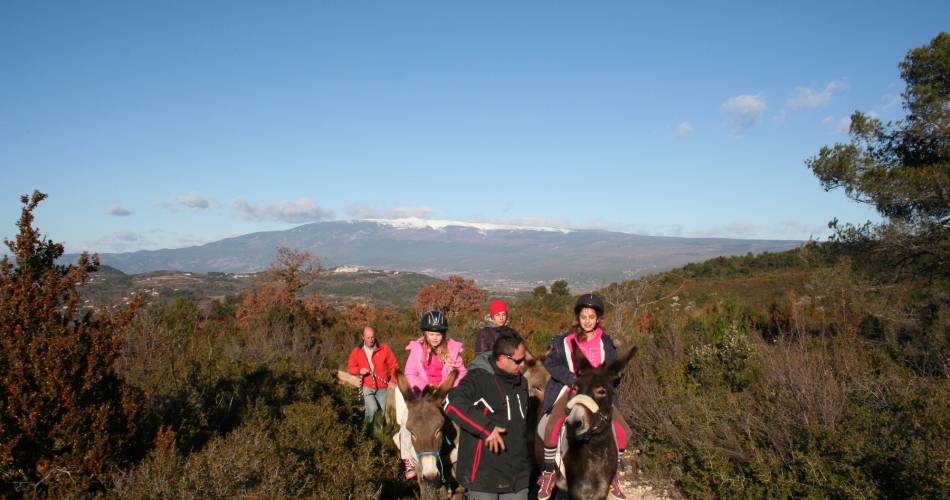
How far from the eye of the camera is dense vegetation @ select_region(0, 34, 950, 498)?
Result: 419 centimetres

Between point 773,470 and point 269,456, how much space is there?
4997mm

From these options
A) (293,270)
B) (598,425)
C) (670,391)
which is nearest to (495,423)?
(598,425)

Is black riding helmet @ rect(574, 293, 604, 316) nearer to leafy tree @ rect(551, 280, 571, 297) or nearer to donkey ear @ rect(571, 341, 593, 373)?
donkey ear @ rect(571, 341, 593, 373)

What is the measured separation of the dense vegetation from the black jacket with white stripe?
4.24 ft

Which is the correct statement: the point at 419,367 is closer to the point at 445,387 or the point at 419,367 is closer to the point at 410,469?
the point at 410,469

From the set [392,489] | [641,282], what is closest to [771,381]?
[392,489]

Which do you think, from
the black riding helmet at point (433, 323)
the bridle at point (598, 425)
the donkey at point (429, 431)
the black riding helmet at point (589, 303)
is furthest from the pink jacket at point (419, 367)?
the bridle at point (598, 425)

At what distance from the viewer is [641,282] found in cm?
1284

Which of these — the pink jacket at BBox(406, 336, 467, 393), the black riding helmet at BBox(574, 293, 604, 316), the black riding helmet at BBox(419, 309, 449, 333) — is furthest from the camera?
the pink jacket at BBox(406, 336, 467, 393)

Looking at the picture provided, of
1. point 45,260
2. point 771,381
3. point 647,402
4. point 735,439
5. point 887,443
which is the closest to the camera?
point 45,260

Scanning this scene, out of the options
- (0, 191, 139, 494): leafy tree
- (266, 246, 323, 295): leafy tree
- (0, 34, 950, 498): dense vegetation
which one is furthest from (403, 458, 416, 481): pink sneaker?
(266, 246, 323, 295): leafy tree

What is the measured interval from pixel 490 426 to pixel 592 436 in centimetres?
93

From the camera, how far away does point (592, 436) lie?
4070 millimetres

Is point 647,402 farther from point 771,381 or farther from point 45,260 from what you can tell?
point 45,260
